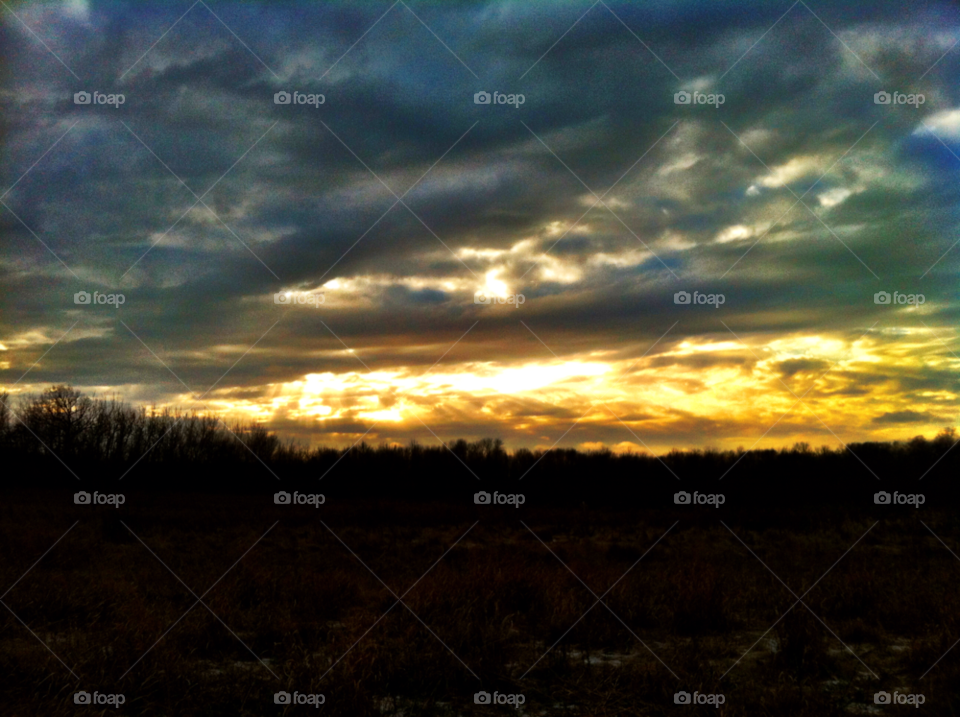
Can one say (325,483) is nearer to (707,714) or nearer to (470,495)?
(470,495)

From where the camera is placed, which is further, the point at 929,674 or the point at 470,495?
the point at 470,495

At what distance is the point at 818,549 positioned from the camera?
19.0 meters

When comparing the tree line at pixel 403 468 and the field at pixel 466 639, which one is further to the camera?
the tree line at pixel 403 468

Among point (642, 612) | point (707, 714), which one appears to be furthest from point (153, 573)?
point (707, 714)

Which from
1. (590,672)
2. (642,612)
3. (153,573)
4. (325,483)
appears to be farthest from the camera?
(325,483)

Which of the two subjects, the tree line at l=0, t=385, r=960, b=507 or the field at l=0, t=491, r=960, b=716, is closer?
the field at l=0, t=491, r=960, b=716

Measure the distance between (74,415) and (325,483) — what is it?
2106cm

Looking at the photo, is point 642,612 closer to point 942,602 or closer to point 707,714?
point 707,714

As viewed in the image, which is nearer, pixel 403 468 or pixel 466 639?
pixel 466 639

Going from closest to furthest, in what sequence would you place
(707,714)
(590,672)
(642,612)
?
(707,714), (590,672), (642,612)

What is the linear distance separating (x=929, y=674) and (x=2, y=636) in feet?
28.3

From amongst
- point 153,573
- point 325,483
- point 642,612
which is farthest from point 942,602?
point 325,483

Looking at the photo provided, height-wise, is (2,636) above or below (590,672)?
above

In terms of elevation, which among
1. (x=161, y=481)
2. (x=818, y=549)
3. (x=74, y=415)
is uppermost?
(x=74, y=415)
